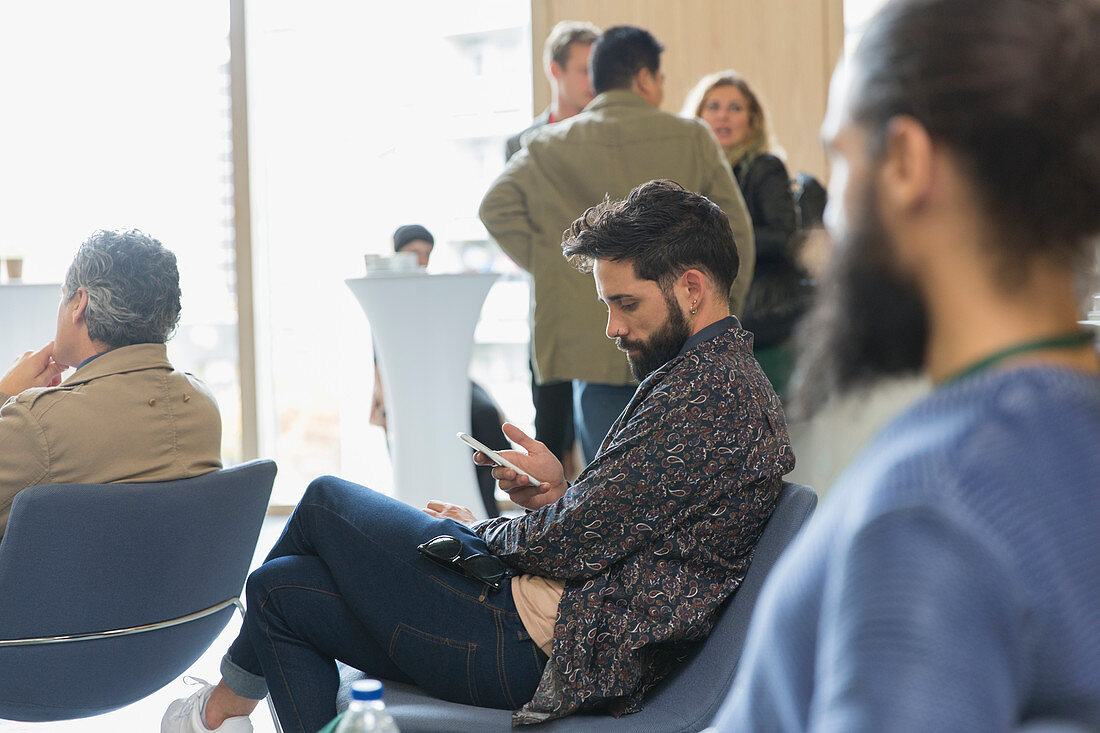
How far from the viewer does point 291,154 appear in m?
4.70

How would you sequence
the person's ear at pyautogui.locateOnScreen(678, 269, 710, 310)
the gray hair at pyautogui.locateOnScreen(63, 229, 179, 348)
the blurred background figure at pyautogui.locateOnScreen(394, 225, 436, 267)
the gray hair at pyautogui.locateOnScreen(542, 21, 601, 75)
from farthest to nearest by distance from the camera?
the blurred background figure at pyautogui.locateOnScreen(394, 225, 436, 267) < the gray hair at pyautogui.locateOnScreen(542, 21, 601, 75) < the gray hair at pyautogui.locateOnScreen(63, 229, 179, 348) < the person's ear at pyautogui.locateOnScreen(678, 269, 710, 310)

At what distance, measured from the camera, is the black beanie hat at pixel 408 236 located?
3.72 metres

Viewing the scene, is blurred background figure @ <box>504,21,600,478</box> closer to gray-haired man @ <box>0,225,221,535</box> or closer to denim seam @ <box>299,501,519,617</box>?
gray-haired man @ <box>0,225,221,535</box>

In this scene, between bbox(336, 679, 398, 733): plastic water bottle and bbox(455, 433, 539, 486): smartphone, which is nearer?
bbox(336, 679, 398, 733): plastic water bottle

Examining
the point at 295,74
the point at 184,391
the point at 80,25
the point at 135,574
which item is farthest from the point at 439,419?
the point at 80,25

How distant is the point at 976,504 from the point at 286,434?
4.51m

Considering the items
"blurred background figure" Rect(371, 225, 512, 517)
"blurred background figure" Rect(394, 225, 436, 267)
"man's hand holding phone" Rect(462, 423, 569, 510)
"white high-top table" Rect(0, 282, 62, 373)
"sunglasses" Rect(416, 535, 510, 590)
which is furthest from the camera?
"blurred background figure" Rect(394, 225, 436, 267)

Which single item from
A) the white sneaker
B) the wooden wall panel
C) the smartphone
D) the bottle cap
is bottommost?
the white sneaker

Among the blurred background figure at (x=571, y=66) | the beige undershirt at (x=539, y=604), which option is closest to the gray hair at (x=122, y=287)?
the beige undershirt at (x=539, y=604)

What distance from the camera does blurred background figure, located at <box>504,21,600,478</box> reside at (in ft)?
10.7

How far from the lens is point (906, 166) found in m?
0.61

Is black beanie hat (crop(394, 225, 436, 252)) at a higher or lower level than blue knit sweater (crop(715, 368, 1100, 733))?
higher

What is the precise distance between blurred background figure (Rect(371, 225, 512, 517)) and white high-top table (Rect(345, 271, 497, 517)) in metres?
0.16

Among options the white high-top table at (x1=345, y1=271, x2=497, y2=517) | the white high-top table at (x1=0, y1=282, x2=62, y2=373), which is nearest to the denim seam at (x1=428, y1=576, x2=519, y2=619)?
the white high-top table at (x1=345, y1=271, x2=497, y2=517)
